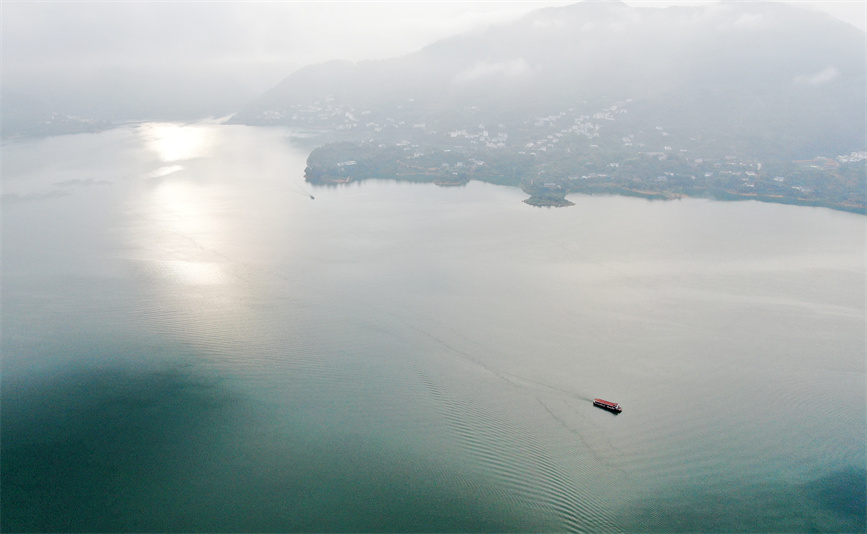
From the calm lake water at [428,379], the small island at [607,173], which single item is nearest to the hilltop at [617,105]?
the small island at [607,173]

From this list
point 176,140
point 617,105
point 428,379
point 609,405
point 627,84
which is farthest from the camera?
point 627,84

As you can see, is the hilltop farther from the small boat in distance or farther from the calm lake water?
the small boat in distance

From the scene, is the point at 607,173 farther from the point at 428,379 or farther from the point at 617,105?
the point at 428,379

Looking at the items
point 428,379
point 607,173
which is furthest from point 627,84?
point 428,379

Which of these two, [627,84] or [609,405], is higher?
[627,84]

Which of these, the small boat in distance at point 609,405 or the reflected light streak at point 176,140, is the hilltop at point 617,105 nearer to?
the reflected light streak at point 176,140

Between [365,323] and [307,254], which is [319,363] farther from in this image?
[307,254]

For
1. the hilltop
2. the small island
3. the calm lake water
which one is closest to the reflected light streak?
the hilltop
